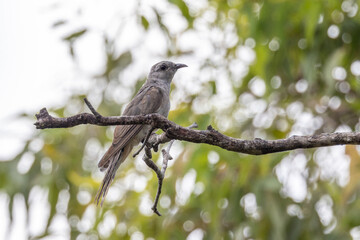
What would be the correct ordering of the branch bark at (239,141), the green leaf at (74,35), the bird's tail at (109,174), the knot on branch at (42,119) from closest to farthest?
the knot on branch at (42,119) < the branch bark at (239,141) < the bird's tail at (109,174) < the green leaf at (74,35)

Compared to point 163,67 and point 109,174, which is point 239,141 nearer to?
point 109,174

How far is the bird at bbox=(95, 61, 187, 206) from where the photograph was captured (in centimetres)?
436

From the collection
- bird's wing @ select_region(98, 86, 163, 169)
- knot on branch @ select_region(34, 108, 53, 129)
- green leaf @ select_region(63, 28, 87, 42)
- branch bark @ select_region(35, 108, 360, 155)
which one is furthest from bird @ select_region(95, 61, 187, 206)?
knot on branch @ select_region(34, 108, 53, 129)

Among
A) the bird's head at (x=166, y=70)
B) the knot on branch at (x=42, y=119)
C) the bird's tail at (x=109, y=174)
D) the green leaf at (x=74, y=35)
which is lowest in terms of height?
the bird's head at (x=166, y=70)

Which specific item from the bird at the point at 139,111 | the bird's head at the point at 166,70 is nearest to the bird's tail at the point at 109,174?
the bird at the point at 139,111

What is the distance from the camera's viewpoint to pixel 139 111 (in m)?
4.89

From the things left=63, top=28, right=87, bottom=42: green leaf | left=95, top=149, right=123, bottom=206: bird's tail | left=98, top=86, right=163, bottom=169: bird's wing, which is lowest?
left=95, top=149, right=123, bottom=206: bird's tail

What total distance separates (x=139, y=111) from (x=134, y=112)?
6 cm

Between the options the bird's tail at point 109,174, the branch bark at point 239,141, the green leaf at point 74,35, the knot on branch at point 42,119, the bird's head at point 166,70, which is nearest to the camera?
the knot on branch at point 42,119

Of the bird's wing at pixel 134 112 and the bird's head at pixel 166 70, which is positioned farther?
the bird's head at pixel 166 70

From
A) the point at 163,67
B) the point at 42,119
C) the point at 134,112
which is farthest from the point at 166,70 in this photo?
the point at 42,119

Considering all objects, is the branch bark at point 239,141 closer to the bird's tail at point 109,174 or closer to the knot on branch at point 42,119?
the knot on branch at point 42,119

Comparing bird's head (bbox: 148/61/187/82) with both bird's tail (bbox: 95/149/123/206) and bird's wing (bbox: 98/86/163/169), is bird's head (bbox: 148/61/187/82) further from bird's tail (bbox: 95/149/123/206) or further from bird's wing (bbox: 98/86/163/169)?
bird's tail (bbox: 95/149/123/206)

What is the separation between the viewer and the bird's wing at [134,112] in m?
4.37
